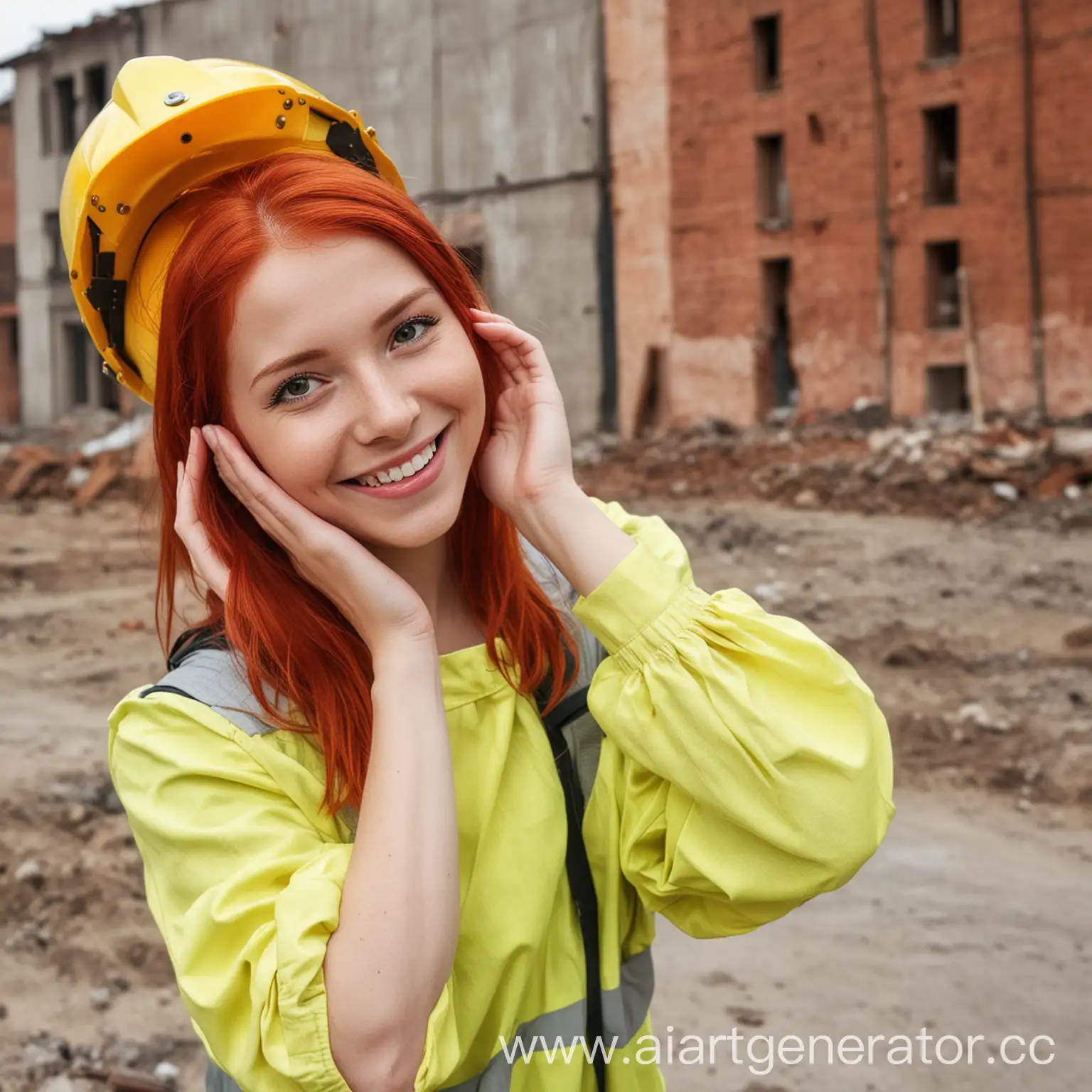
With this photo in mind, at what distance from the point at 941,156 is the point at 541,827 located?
14.7 m

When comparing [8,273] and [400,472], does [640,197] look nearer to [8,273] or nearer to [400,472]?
[8,273]

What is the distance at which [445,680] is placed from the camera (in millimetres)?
1794

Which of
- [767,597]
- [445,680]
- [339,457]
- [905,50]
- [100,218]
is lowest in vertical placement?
[767,597]

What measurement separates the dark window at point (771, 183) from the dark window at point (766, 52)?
675mm

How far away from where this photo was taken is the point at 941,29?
14.6 meters

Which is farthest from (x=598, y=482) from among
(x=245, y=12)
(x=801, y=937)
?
(x=245, y=12)

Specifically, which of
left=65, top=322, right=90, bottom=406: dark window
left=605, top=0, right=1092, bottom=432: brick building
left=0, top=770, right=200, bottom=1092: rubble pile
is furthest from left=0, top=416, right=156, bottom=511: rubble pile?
left=0, top=770, right=200, bottom=1092: rubble pile

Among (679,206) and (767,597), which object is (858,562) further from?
(679,206)

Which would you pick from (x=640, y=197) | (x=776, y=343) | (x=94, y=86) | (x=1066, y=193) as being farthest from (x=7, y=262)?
(x=1066, y=193)

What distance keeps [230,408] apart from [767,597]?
23.2 ft

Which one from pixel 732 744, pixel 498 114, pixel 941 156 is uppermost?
pixel 498 114

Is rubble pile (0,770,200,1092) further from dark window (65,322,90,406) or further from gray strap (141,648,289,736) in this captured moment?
dark window (65,322,90,406)

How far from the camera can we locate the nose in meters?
1.63

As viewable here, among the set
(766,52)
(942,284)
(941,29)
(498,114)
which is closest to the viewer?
(941,29)
